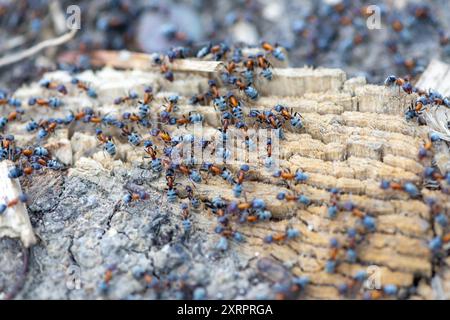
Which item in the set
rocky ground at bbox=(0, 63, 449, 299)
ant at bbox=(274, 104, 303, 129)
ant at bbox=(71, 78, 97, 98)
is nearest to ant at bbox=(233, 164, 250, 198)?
rocky ground at bbox=(0, 63, 449, 299)

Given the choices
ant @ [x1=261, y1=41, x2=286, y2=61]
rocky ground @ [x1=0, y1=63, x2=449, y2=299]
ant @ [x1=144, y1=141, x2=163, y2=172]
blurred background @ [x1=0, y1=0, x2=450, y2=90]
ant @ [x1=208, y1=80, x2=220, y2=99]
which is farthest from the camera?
blurred background @ [x1=0, y1=0, x2=450, y2=90]

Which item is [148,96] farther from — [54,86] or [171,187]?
[54,86]

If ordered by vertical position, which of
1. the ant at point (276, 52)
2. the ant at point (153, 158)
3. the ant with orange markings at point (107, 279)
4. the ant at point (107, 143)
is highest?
the ant at point (276, 52)

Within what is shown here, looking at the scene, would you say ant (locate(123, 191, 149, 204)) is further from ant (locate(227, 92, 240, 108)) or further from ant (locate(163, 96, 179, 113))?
ant (locate(227, 92, 240, 108))

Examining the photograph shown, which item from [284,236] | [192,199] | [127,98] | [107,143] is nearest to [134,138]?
[107,143]

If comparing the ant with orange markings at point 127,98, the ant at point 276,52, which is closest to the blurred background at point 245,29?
the ant at point 276,52

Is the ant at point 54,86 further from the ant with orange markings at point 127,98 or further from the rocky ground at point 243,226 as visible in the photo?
the ant with orange markings at point 127,98

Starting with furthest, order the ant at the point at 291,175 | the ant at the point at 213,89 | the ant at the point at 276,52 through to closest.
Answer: the ant at the point at 276,52
the ant at the point at 213,89
the ant at the point at 291,175
